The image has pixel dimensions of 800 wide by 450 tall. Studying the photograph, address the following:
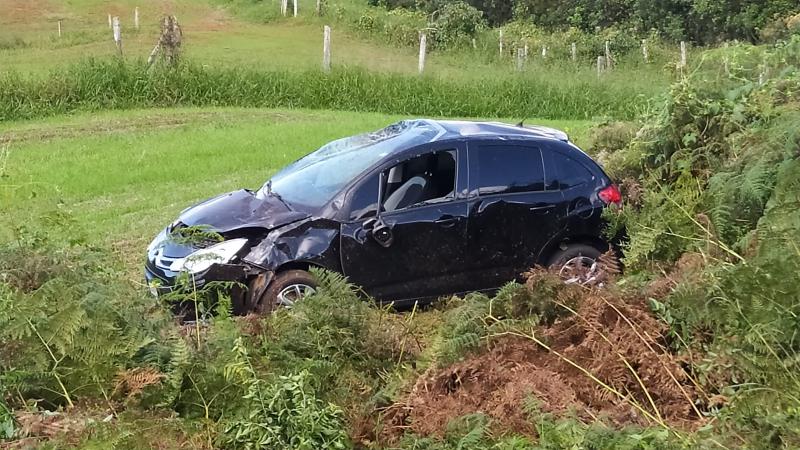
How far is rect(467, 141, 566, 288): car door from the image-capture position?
717cm

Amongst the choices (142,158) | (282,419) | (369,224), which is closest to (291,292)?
(369,224)

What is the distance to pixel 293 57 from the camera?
31.9m

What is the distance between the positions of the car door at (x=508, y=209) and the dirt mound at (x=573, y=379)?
2.37 meters

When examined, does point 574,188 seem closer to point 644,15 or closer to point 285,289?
point 285,289

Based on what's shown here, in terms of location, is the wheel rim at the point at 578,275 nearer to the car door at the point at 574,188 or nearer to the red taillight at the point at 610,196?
A: the car door at the point at 574,188

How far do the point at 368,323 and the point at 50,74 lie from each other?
57.7 feet

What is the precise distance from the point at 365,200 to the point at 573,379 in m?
2.98

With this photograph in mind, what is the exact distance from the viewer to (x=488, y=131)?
24.7 feet

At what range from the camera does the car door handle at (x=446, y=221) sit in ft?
22.9

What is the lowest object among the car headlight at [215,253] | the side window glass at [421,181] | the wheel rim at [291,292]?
the wheel rim at [291,292]

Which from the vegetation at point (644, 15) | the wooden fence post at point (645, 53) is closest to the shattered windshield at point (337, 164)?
the wooden fence post at point (645, 53)

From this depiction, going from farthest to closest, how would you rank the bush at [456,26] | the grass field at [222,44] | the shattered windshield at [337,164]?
1. the bush at [456,26]
2. the grass field at [222,44]
3. the shattered windshield at [337,164]

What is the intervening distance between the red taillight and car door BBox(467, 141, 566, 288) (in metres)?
0.42

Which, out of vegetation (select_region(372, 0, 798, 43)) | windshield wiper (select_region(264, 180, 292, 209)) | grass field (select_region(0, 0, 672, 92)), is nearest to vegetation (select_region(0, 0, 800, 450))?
windshield wiper (select_region(264, 180, 292, 209))
